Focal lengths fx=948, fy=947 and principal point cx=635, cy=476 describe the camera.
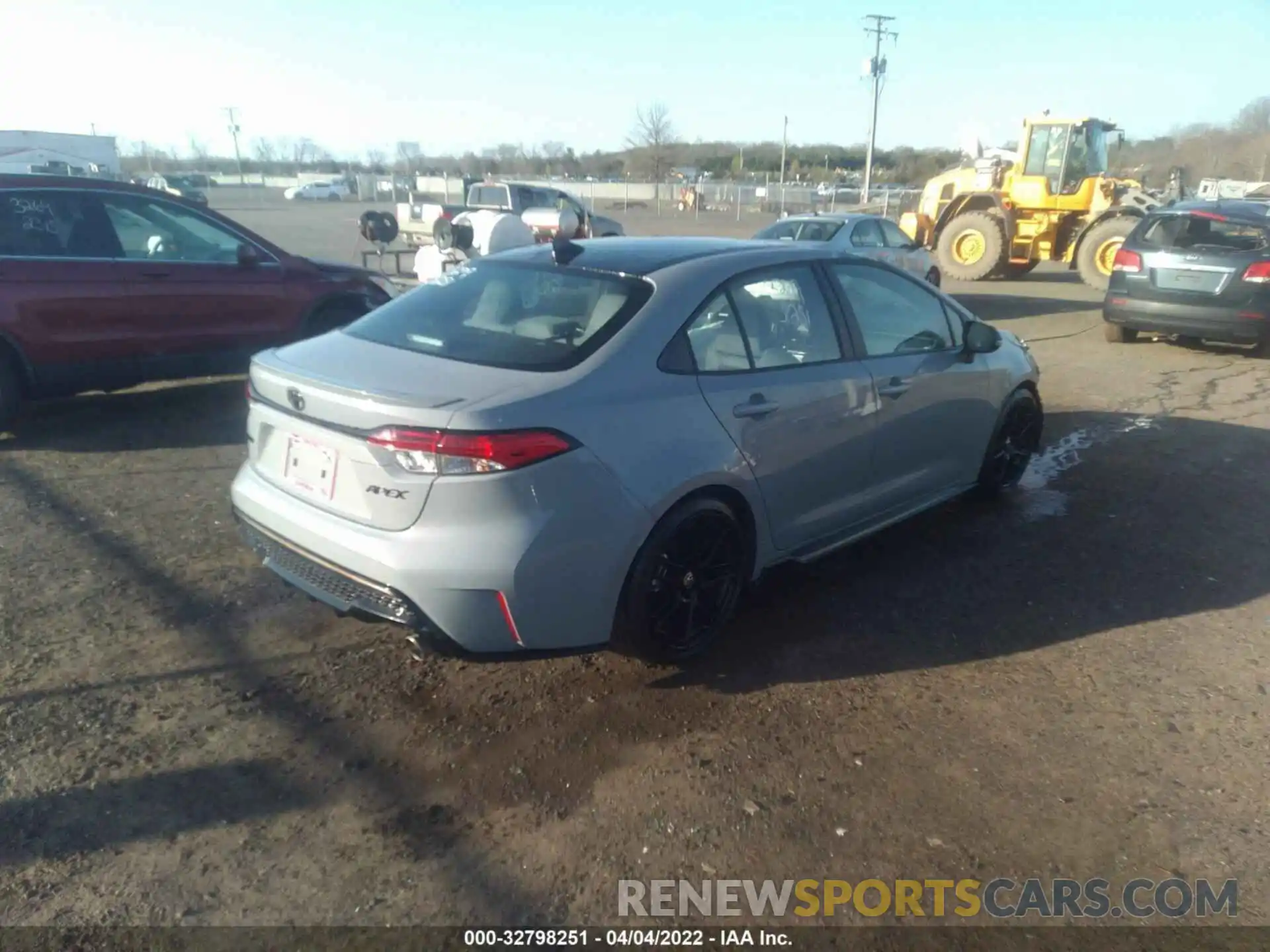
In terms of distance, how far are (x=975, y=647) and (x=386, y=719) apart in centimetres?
237

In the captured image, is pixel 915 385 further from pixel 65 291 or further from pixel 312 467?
pixel 65 291

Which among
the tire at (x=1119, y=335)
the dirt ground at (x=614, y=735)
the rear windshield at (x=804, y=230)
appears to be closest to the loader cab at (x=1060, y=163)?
the rear windshield at (x=804, y=230)

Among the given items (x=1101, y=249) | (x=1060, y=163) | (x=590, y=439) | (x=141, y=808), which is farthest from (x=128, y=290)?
(x=1060, y=163)

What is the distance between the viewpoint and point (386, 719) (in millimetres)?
3322

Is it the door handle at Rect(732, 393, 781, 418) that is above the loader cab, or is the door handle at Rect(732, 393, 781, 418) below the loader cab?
below

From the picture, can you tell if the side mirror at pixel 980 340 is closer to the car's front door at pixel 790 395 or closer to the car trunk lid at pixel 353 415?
the car's front door at pixel 790 395

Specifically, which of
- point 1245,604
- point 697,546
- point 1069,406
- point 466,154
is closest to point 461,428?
point 697,546

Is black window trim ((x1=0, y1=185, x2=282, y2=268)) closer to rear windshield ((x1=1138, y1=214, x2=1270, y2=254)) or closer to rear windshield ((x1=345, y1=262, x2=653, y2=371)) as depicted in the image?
rear windshield ((x1=345, y1=262, x2=653, y2=371))

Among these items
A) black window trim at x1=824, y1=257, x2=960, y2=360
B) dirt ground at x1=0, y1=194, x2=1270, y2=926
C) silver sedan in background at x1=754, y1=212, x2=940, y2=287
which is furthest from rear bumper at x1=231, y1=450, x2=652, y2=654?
silver sedan in background at x1=754, y1=212, x2=940, y2=287

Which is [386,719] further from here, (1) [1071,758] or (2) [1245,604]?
(2) [1245,604]

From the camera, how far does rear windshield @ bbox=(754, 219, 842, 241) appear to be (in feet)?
41.8

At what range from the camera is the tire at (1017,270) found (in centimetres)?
1922

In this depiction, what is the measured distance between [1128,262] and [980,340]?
6803mm

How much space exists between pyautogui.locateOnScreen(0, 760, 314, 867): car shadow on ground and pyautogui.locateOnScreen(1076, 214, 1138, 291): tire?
56.5ft
